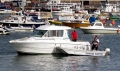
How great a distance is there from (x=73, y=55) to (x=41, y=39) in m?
2.60

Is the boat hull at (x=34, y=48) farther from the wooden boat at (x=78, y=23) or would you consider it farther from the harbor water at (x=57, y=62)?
the wooden boat at (x=78, y=23)

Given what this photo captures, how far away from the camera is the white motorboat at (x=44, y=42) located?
41.5m

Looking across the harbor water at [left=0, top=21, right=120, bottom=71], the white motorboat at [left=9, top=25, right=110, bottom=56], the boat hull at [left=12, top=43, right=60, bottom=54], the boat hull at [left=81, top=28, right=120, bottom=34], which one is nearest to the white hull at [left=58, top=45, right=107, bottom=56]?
the white motorboat at [left=9, top=25, right=110, bottom=56]

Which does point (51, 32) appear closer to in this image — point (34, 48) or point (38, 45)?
point (38, 45)

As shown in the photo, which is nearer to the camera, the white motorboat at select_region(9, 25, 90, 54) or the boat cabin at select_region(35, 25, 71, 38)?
the white motorboat at select_region(9, 25, 90, 54)

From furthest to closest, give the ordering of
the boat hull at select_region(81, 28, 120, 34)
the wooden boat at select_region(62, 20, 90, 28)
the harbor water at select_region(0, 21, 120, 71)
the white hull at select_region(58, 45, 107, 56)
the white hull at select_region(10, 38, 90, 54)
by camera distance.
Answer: the wooden boat at select_region(62, 20, 90, 28) < the boat hull at select_region(81, 28, 120, 34) < the white hull at select_region(58, 45, 107, 56) < the white hull at select_region(10, 38, 90, 54) < the harbor water at select_region(0, 21, 120, 71)

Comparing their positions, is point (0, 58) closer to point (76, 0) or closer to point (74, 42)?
point (74, 42)

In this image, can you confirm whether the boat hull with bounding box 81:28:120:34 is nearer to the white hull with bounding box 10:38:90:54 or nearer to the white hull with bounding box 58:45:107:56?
the white hull with bounding box 10:38:90:54

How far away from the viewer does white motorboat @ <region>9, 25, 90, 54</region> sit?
41.5 m

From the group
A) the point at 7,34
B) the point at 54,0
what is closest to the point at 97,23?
the point at 7,34

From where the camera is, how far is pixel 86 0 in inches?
7244

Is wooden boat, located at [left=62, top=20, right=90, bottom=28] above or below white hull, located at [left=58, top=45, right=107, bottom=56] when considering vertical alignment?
below

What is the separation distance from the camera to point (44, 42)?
136 feet

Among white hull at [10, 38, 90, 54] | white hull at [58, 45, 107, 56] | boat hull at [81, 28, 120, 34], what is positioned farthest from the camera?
boat hull at [81, 28, 120, 34]
